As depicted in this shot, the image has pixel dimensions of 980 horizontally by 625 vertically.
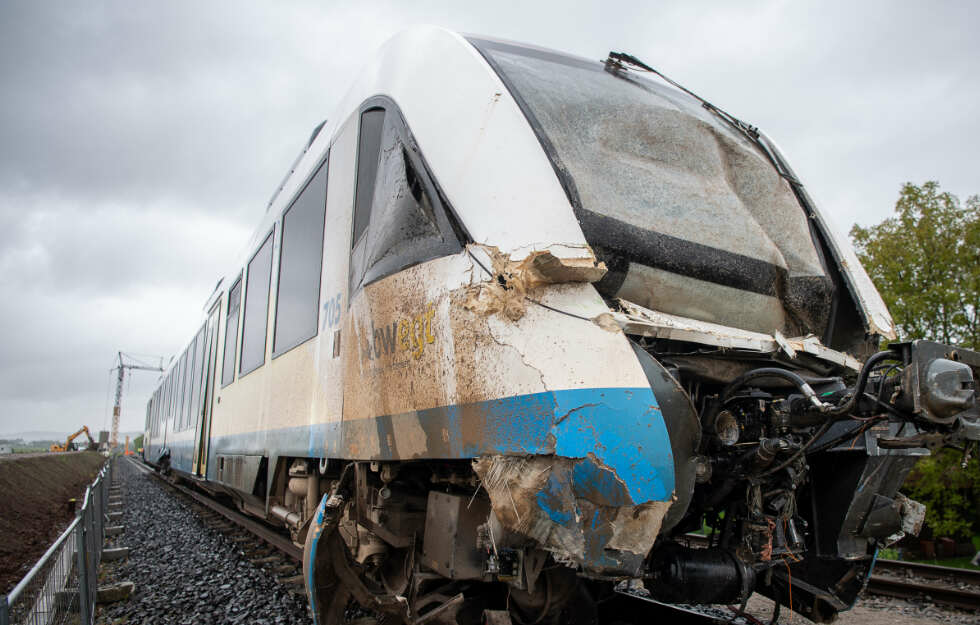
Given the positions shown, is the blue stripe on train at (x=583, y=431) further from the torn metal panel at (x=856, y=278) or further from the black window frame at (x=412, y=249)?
the torn metal panel at (x=856, y=278)

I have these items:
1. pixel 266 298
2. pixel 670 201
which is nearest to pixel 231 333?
pixel 266 298

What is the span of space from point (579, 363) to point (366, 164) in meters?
1.87

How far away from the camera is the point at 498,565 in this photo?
2289mm

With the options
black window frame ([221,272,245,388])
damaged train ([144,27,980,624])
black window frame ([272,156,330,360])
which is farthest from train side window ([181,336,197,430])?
damaged train ([144,27,980,624])

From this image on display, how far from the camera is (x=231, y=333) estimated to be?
7387 mm

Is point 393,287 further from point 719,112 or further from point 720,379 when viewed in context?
point 719,112

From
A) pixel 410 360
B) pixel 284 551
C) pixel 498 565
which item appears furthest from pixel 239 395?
pixel 498 565

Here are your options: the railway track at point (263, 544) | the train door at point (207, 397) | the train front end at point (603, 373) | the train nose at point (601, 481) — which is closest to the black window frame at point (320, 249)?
the train front end at point (603, 373)

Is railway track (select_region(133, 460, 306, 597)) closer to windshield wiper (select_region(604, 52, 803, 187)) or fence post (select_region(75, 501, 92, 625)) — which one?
fence post (select_region(75, 501, 92, 625))

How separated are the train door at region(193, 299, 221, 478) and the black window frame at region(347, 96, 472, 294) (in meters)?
5.84

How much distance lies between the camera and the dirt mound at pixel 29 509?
327 inches

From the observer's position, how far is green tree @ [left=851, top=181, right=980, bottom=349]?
15906mm

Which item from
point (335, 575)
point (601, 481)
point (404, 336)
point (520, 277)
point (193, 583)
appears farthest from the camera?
point (193, 583)

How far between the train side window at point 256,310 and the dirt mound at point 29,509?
12.0ft
